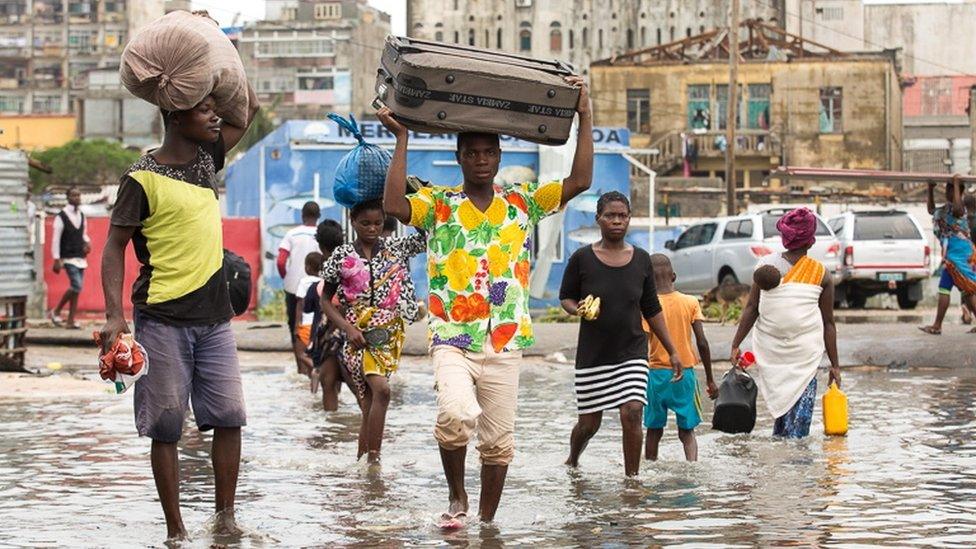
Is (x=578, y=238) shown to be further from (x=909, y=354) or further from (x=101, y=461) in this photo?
(x=101, y=461)

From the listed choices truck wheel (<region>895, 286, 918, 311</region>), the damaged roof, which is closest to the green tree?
the damaged roof

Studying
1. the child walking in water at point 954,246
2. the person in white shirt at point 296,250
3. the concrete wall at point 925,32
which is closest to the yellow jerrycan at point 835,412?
the person in white shirt at point 296,250

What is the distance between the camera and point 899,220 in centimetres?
2833

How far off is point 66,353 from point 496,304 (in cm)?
1390

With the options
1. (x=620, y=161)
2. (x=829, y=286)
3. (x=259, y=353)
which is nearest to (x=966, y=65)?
(x=620, y=161)

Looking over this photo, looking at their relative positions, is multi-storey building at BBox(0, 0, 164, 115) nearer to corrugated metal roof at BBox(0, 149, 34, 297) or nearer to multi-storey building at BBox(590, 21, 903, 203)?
multi-storey building at BBox(590, 21, 903, 203)

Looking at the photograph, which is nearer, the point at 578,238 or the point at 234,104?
the point at 234,104

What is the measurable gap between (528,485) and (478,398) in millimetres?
1770

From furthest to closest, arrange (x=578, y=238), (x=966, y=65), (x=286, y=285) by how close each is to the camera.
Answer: (x=966, y=65) < (x=578, y=238) < (x=286, y=285)

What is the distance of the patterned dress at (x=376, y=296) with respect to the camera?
32.1ft

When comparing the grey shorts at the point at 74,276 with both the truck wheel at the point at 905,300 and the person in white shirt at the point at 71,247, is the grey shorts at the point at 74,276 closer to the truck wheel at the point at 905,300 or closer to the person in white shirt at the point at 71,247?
the person in white shirt at the point at 71,247

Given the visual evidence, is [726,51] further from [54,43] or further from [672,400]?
[54,43]

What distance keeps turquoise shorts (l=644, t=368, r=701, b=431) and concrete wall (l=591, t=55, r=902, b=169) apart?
5759 cm

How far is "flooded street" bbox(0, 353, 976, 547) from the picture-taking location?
7.40m
